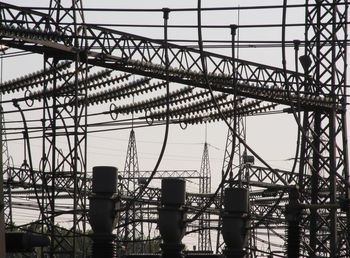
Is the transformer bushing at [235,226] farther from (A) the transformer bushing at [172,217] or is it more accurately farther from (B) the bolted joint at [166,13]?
(B) the bolted joint at [166,13]

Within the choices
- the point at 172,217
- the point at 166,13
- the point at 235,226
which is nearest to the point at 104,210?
the point at 172,217

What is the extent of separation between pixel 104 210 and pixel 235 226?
1.29 meters

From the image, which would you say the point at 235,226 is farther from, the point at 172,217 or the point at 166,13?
the point at 166,13

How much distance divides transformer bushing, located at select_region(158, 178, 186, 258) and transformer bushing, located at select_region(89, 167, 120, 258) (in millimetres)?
474

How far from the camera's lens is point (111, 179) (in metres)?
9.98

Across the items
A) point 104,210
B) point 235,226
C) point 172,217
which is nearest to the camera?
point 104,210

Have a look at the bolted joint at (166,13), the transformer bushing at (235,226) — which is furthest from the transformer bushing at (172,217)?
the bolted joint at (166,13)

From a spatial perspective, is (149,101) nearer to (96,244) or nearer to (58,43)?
(58,43)

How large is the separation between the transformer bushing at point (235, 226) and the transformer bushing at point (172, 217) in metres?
0.43

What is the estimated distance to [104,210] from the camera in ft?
32.2

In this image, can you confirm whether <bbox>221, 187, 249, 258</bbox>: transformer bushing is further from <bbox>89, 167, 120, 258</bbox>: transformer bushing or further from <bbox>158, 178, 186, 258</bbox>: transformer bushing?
<bbox>89, 167, 120, 258</bbox>: transformer bushing

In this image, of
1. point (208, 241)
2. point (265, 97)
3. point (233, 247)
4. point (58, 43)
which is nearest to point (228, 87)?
point (265, 97)

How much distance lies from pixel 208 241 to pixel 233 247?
3838cm

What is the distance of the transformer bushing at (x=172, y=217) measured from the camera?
9891mm
